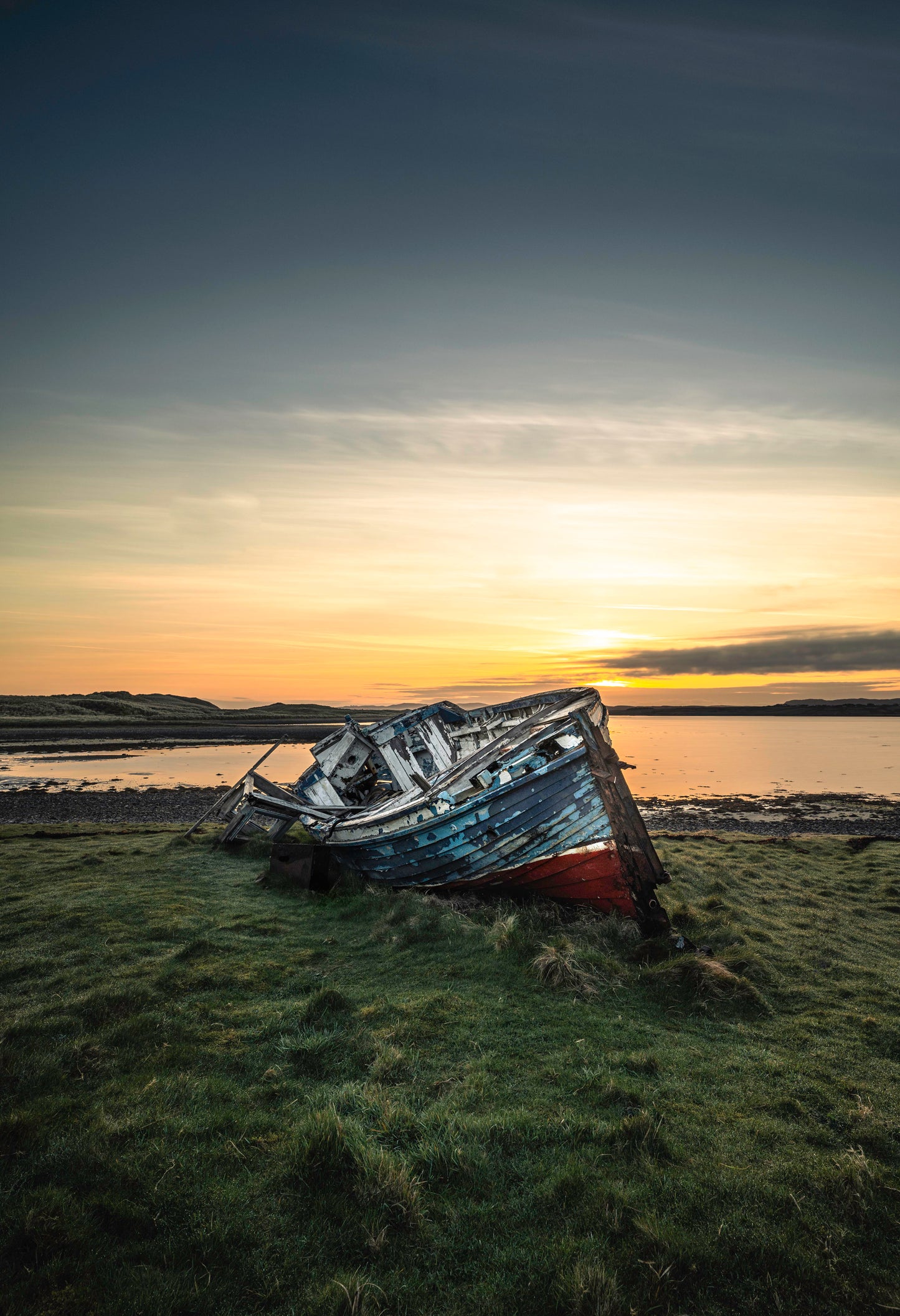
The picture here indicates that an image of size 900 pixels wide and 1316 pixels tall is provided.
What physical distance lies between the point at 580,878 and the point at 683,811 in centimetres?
1727

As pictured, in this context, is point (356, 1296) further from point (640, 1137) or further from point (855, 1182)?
point (855, 1182)

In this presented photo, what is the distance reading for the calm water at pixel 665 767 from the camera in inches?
1243

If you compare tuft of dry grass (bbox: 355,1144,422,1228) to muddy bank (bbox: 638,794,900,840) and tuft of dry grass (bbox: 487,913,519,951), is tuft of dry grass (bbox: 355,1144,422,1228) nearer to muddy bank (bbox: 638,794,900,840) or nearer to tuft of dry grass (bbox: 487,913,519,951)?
tuft of dry grass (bbox: 487,913,519,951)

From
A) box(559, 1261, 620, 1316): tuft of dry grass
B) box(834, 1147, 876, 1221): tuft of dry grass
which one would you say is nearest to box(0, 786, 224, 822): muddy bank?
box(559, 1261, 620, 1316): tuft of dry grass

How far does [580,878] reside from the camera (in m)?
9.77

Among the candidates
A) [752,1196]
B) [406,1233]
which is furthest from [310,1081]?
[752,1196]

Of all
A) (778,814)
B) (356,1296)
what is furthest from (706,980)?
(778,814)

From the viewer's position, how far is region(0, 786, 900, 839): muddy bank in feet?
70.6

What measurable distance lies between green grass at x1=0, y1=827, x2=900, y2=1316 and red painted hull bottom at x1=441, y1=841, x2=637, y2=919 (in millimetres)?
514

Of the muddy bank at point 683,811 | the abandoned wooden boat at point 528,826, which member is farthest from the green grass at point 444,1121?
the muddy bank at point 683,811

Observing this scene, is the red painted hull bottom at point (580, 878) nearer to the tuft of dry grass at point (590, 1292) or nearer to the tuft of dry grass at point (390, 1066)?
the tuft of dry grass at point (390, 1066)

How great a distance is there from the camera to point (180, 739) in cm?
5878

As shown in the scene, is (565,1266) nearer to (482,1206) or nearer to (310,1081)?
(482,1206)

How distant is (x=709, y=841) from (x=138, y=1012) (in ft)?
51.5
